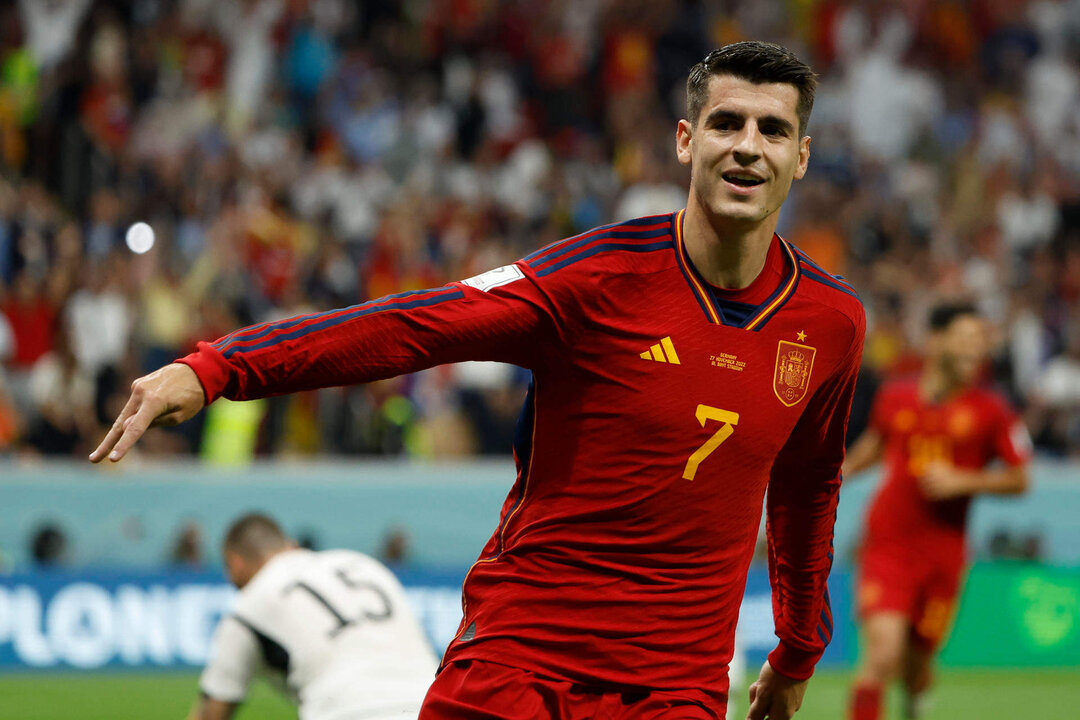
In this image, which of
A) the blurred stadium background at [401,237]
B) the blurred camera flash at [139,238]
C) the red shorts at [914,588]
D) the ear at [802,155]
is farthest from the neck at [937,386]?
the blurred camera flash at [139,238]

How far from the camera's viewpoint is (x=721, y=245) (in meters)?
3.51

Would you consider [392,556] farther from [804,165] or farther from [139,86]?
[804,165]

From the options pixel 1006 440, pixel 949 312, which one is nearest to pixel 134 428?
pixel 949 312

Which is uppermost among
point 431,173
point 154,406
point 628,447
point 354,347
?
point 431,173

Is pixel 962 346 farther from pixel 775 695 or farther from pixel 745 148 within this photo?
pixel 745 148

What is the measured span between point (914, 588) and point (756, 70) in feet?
18.7

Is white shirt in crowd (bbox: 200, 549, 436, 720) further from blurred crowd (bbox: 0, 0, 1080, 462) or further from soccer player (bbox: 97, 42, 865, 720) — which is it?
blurred crowd (bbox: 0, 0, 1080, 462)

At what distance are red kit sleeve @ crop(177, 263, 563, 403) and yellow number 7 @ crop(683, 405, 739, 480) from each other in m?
→ 0.37

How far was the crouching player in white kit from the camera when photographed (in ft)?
18.7

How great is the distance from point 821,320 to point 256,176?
11.4 meters

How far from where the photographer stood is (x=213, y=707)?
19.1 ft

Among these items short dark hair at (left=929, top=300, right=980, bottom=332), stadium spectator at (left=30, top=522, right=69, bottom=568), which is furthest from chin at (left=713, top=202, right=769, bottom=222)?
stadium spectator at (left=30, top=522, right=69, bottom=568)

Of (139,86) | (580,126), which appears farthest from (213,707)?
(580,126)

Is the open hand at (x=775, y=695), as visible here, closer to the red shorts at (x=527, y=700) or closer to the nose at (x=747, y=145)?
the red shorts at (x=527, y=700)
